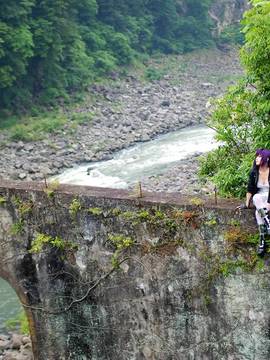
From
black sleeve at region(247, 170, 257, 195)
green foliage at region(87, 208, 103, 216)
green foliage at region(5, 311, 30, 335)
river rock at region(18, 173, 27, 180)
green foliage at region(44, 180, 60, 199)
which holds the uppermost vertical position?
black sleeve at region(247, 170, 257, 195)

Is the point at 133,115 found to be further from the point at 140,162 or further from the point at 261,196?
the point at 261,196

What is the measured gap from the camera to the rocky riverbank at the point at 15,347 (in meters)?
12.0

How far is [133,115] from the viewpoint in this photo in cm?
3462

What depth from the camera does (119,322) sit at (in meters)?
8.18

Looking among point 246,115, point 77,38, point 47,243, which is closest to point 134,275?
point 47,243

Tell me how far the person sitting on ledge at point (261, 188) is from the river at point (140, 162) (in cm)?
1641

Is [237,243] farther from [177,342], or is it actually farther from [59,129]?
[59,129]

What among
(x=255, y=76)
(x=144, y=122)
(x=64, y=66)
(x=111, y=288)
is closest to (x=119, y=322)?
(x=111, y=288)

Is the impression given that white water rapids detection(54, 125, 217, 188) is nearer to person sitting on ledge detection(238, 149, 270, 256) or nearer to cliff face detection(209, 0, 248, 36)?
person sitting on ledge detection(238, 149, 270, 256)

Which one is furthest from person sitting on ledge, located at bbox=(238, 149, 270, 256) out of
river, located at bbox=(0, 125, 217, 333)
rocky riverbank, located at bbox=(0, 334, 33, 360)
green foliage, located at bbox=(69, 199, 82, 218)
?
river, located at bbox=(0, 125, 217, 333)

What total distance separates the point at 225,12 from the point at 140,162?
33818 millimetres

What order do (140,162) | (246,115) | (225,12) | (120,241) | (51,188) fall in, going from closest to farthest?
(120,241), (51,188), (246,115), (140,162), (225,12)

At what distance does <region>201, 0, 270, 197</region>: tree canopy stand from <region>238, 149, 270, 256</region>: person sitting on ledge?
89 cm

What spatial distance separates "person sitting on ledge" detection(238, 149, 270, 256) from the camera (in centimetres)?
643
